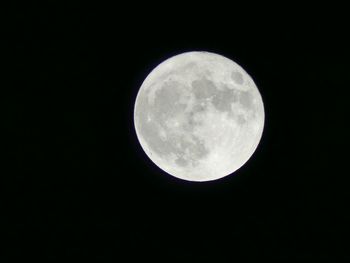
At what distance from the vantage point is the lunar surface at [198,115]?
7434mm

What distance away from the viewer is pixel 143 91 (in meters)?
8.09

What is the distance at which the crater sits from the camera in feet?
25.5

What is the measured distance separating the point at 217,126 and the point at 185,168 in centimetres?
96

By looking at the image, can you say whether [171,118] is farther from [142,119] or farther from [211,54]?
[211,54]

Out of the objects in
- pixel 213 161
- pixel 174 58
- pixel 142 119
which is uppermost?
pixel 174 58

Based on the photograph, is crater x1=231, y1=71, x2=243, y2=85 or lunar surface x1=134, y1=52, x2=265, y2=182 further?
→ crater x1=231, y1=71, x2=243, y2=85

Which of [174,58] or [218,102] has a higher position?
[174,58]

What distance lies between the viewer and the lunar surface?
293 inches

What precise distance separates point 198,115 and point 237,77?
95cm

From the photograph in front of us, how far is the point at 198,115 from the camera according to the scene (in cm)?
737

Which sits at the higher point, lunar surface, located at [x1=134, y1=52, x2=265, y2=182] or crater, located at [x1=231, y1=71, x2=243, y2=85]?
crater, located at [x1=231, y1=71, x2=243, y2=85]

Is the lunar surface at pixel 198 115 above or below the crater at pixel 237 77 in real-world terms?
below

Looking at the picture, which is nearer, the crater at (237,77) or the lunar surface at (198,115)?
the lunar surface at (198,115)

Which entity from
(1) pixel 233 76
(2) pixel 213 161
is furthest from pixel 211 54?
(2) pixel 213 161
